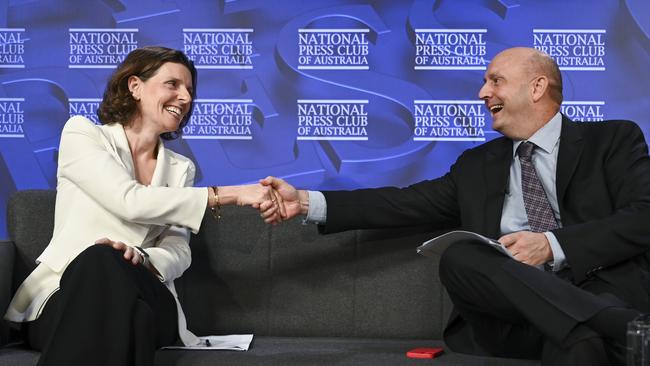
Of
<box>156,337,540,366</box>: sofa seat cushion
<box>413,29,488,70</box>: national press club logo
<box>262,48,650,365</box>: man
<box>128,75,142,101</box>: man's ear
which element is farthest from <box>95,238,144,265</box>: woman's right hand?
<box>413,29,488,70</box>: national press club logo

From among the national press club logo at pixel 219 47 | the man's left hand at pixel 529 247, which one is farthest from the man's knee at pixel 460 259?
the national press club logo at pixel 219 47

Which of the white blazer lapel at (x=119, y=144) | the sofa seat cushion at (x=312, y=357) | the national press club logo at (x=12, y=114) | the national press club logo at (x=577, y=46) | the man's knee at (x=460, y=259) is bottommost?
the sofa seat cushion at (x=312, y=357)

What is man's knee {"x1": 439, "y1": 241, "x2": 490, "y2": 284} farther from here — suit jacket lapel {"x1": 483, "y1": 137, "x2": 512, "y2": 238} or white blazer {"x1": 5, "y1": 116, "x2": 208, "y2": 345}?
white blazer {"x1": 5, "y1": 116, "x2": 208, "y2": 345}

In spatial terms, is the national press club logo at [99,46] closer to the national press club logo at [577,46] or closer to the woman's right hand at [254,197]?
the woman's right hand at [254,197]

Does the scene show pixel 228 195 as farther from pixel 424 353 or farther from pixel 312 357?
pixel 424 353

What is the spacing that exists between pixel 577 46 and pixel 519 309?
223cm

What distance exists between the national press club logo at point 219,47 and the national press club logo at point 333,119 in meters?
0.34

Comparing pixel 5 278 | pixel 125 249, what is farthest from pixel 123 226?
pixel 5 278

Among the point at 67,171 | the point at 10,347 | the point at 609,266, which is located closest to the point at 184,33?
the point at 67,171

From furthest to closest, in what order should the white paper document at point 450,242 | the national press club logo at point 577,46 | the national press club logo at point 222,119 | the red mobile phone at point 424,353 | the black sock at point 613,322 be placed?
the national press club logo at point 222,119 → the national press club logo at point 577,46 → the red mobile phone at point 424,353 → the white paper document at point 450,242 → the black sock at point 613,322

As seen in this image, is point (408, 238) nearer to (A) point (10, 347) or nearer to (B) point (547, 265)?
(B) point (547, 265)

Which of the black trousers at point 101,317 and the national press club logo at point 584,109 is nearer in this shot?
the black trousers at point 101,317

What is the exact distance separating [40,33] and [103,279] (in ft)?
7.68

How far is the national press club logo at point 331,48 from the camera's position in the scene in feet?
15.0
